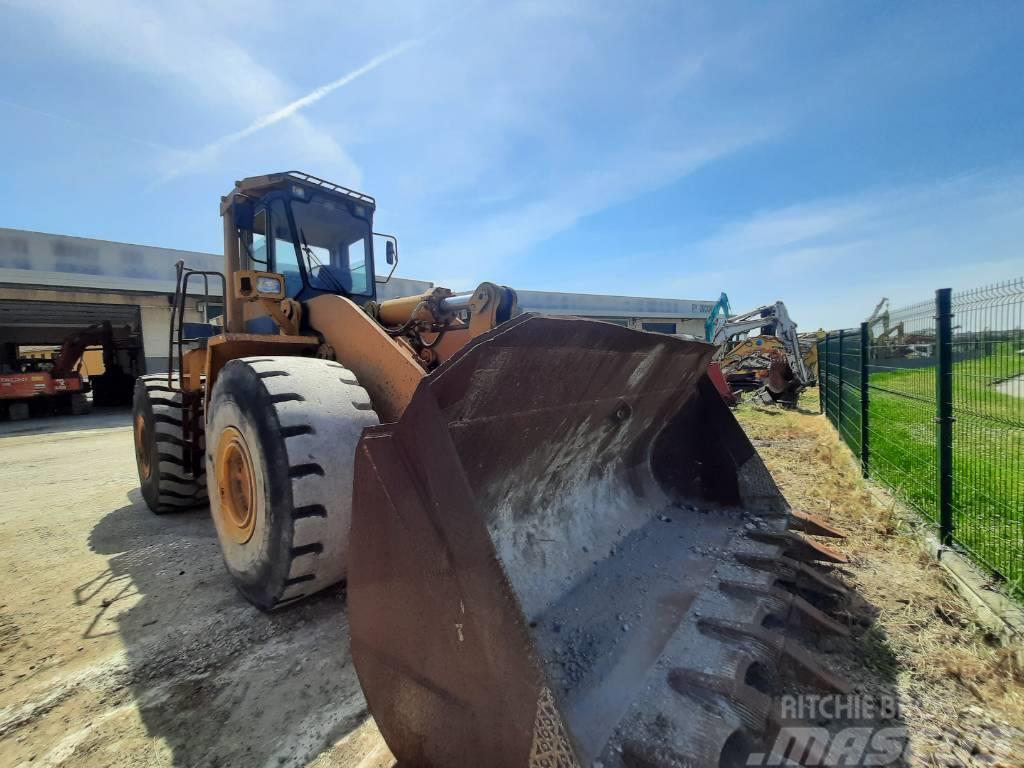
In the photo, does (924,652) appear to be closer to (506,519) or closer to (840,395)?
(506,519)

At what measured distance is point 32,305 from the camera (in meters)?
15.2

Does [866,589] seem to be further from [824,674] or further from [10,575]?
[10,575]

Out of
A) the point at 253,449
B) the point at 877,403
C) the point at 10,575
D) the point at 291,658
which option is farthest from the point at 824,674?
the point at 877,403

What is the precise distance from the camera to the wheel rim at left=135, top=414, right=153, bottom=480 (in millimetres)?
4973

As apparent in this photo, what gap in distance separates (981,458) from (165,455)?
6868 millimetres

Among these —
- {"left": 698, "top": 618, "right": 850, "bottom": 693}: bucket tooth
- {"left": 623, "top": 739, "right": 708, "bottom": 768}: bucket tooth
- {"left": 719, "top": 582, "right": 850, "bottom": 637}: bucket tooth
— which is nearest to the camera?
{"left": 623, "top": 739, "right": 708, "bottom": 768}: bucket tooth

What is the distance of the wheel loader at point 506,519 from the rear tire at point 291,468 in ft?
0.04

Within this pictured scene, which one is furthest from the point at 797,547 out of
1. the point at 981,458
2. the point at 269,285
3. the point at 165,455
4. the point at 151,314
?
the point at 151,314

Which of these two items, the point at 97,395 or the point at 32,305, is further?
the point at 97,395

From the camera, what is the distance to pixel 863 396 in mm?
5531

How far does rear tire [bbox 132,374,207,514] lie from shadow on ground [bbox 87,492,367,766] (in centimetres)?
106

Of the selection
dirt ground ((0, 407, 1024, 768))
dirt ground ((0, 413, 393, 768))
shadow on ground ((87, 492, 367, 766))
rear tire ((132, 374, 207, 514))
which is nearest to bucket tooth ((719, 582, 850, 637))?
dirt ground ((0, 407, 1024, 768))

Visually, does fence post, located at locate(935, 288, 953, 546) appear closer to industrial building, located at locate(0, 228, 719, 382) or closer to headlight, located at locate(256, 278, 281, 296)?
headlight, located at locate(256, 278, 281, 296)

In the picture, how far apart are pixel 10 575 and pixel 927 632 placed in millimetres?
5969
